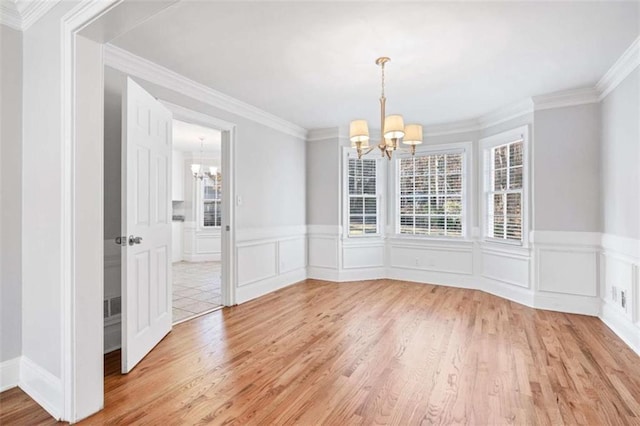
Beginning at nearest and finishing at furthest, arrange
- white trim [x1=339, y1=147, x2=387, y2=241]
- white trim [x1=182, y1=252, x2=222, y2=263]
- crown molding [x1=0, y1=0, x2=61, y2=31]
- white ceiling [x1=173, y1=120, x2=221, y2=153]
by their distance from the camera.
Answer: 1. crown molding [x1=0, y1=0, x2=61, y2=31]
2. white trim [x1=339, y1=147, x2=387, y2=241]
3. white ceiling [x1=173, y1=120, x2=221, y2=153]
4. white trim [x1=182, y1=252, x2=222, y2=263]

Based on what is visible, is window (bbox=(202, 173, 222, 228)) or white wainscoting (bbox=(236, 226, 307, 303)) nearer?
white wainscoting (bbox=(236, 226, 307, 303))

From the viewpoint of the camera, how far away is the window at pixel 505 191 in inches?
165

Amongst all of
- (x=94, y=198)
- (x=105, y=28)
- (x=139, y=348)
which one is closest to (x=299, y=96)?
(x=105, y=28)

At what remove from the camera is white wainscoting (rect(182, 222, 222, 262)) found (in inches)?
296

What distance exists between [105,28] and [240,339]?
2.48m

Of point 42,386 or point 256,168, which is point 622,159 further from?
point 42,386

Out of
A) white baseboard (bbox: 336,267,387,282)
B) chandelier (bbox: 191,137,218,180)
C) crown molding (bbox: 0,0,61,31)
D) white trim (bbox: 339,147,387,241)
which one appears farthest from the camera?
chandelier (bbox: 191,137,218,180)

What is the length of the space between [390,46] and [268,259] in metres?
3.10

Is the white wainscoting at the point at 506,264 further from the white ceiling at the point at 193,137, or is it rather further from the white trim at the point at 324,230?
the white ceiling at the point at 193,137

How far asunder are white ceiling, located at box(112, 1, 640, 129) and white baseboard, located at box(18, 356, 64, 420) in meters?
2.40

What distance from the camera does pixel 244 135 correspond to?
420 centimetres

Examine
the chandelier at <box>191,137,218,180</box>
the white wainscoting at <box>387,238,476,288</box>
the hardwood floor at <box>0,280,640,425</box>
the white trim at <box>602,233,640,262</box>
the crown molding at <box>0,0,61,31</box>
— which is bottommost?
A: the hardwood floor at <box>0,280,640,425</box>

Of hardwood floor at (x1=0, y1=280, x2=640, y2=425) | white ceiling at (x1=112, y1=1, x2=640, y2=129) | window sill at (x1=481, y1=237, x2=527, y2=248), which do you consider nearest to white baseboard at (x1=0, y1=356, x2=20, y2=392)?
hardwood floor at (x1=0, y1=280, x2=640, y2=425)

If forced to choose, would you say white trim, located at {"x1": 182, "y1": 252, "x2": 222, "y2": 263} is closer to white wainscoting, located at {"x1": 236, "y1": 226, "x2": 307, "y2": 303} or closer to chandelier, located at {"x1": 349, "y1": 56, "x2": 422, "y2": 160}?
white wainscoting, located at {"x1": 236, "y1": 226, "x2": 307, "y2": 303}
